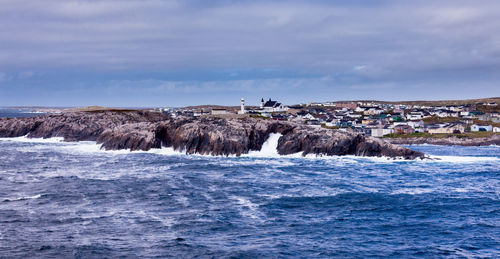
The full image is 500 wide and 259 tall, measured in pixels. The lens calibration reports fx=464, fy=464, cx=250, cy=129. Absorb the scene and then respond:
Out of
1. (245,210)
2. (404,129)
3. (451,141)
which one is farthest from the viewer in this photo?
(404,129)

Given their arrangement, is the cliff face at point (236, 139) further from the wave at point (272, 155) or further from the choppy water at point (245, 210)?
the choppy water at point (245, 210)

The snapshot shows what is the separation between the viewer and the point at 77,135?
126312mm

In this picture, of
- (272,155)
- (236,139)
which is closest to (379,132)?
(272,155)

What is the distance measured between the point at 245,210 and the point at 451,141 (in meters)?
112

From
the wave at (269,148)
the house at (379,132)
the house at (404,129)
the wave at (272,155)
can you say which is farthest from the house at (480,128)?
the wave at (269,148)

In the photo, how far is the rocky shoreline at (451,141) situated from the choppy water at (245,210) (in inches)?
2538

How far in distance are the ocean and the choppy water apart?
0.10 meters

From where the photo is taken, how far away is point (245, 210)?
4331 centimetres

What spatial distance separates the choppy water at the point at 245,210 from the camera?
32156mm

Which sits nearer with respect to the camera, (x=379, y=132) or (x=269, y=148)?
(x=269, y=148)

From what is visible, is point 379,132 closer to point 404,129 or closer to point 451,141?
point 404,129

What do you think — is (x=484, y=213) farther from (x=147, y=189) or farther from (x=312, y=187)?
(x=147, y=189)

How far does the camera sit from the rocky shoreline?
134 metres

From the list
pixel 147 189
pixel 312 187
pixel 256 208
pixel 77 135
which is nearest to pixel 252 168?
pixel 312 187
